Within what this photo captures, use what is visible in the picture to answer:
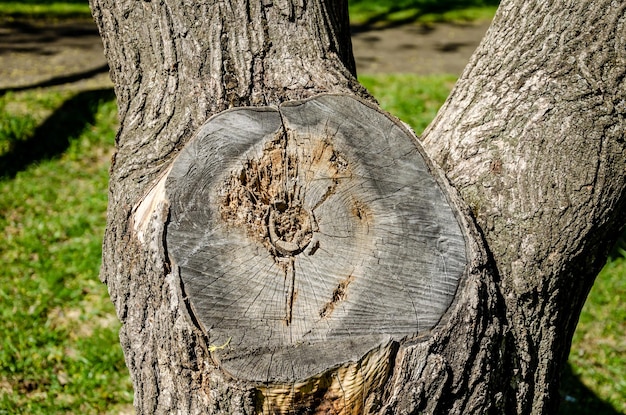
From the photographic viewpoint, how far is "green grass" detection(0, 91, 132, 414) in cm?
358

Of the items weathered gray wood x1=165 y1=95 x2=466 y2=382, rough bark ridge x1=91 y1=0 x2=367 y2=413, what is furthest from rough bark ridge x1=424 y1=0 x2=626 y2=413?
rough bark ridge x1=91 y1=0 x2=367 y2=413

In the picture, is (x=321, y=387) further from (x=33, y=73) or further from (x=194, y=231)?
(x=33, y=73)

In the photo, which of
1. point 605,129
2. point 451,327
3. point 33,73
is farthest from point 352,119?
point 33,73

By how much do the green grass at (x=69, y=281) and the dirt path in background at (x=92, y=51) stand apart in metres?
0.69

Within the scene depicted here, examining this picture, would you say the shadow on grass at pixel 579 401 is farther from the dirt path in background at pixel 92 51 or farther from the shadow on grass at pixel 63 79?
the shadow on grass at pixel 63 79

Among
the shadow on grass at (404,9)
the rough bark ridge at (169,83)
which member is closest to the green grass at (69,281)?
the rough bark ridge at (169,83)

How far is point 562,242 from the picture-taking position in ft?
6.49

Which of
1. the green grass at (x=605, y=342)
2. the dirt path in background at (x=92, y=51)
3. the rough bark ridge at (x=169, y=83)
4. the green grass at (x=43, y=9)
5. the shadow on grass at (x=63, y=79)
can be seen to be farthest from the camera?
the green grass at (x=43, y=9)

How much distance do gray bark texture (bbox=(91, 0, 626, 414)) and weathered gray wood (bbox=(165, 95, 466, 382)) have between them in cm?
3

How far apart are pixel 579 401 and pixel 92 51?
6.71 m

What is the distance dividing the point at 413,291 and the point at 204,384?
600 mm

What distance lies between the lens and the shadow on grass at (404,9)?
35.8 feet

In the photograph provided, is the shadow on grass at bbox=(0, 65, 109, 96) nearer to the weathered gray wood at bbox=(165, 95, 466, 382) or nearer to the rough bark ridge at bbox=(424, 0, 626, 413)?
the weathered gray wood at bbox=(165, 95, 466, 382)

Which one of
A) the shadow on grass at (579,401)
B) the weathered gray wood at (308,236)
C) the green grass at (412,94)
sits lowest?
the shadow on grass at (579,401)
